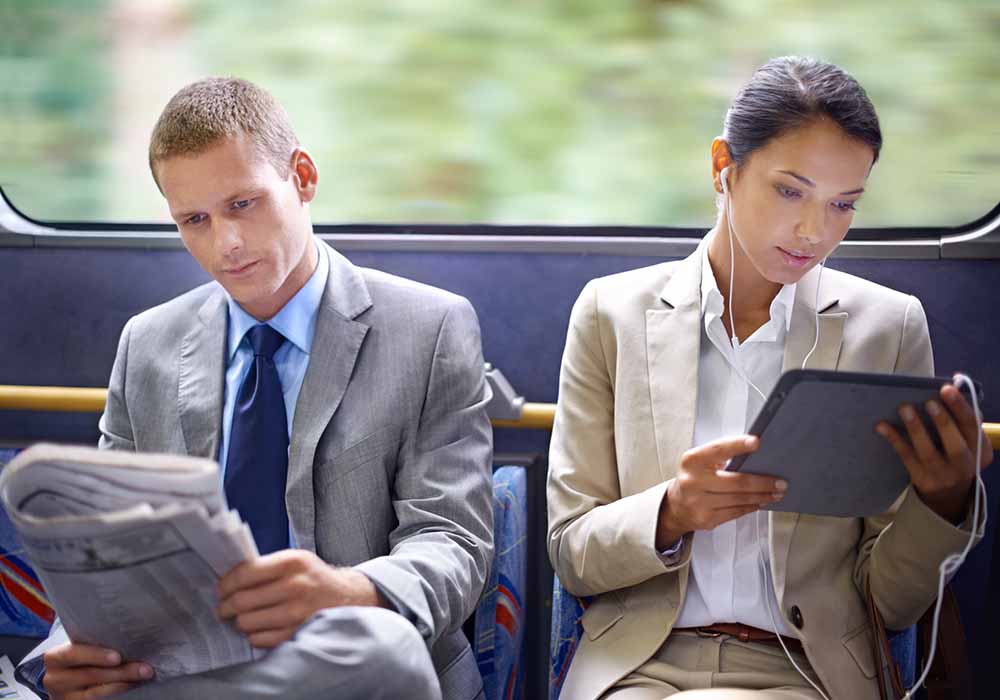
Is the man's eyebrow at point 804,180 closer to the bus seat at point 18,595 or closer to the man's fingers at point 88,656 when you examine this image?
the man's fingers at point 88,656

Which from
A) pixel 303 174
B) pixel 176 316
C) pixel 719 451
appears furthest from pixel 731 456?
pixel 176 316

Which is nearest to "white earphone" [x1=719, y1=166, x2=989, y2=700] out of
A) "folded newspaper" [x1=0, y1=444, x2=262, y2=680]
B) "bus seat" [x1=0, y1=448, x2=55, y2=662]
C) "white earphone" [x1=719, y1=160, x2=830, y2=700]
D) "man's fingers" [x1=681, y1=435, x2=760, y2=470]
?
"white earphone" [x1=719, y1=160, x2=830, y2=700]

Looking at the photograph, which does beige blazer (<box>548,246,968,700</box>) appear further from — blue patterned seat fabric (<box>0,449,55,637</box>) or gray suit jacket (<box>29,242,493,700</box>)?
blue patterned seat fabric (<box>0,449,55,637</box>)

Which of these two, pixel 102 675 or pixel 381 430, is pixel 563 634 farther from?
pixel 102 675

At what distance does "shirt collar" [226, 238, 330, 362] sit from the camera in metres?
1.90

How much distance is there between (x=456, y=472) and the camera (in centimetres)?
181

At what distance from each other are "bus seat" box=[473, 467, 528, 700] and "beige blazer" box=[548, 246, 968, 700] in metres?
0.15

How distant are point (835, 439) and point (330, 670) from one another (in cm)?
77

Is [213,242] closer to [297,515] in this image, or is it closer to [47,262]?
[297,515]

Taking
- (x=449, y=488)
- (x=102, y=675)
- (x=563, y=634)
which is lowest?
(x=563, y=634)

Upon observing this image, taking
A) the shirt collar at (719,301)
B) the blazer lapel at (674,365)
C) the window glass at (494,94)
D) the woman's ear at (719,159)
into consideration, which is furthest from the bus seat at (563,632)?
the window glass at (494,94)

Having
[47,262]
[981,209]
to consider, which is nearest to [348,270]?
[47,262]

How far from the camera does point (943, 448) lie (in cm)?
157

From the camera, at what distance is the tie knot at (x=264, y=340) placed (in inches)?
74.7
